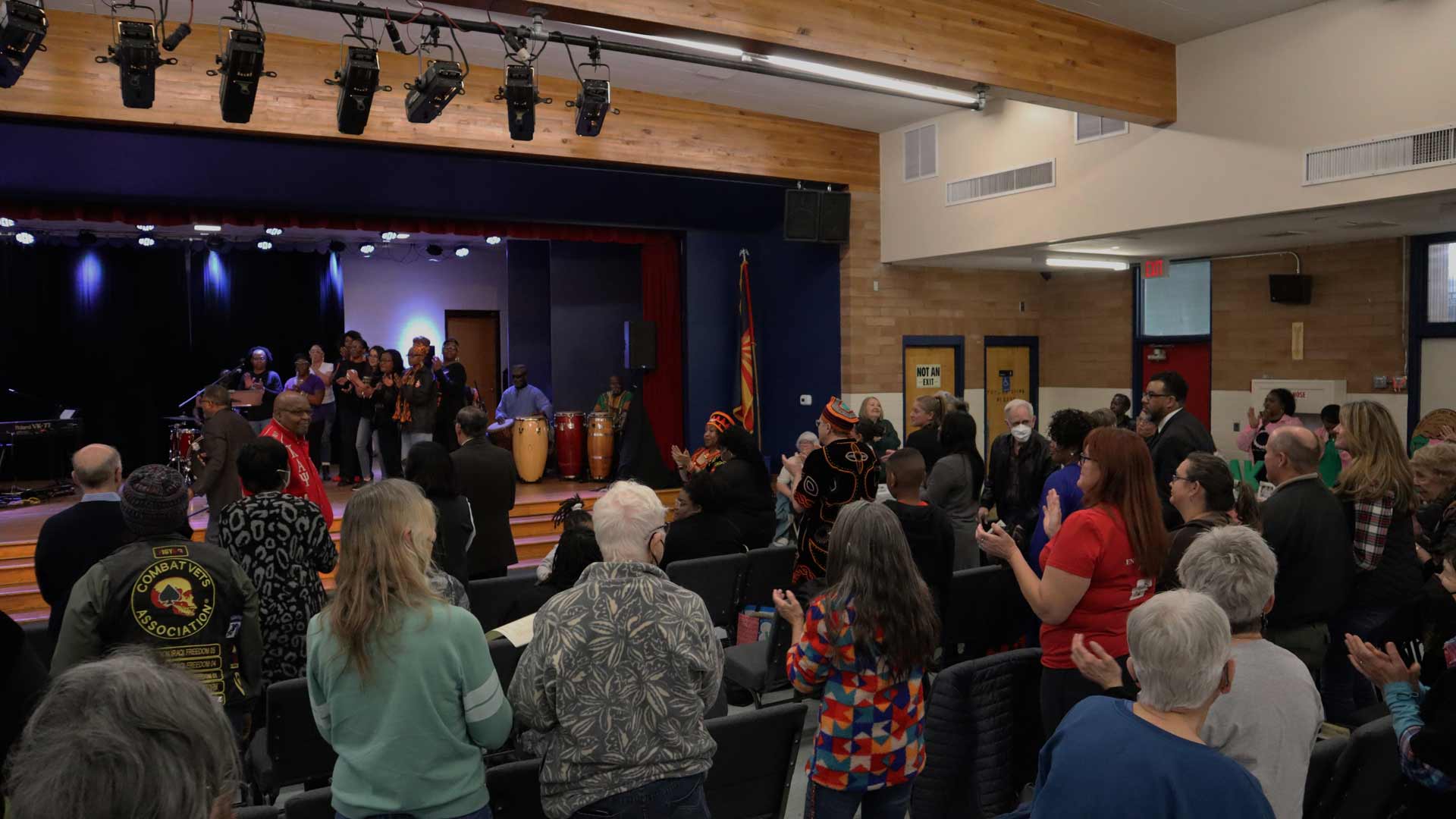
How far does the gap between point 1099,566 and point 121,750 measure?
Answer: 255 centimetres

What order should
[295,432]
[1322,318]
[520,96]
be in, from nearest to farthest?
1. [295,432]
2. [520,96]
3. [1322,318]

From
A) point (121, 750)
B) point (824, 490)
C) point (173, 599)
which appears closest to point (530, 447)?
point (824, 490)

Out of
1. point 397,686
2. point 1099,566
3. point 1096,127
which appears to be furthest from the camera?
point 1096,127

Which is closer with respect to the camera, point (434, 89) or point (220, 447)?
point (220, 447)

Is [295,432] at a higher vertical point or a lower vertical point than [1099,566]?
higher

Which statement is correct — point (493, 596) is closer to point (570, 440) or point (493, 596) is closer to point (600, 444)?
point (600, 444)

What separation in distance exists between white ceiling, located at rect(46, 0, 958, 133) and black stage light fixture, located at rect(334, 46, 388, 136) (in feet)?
3.06

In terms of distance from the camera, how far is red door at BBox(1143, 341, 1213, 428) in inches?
403

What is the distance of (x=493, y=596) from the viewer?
4023 millimetres

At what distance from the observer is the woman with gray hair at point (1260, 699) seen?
2043 millimetres

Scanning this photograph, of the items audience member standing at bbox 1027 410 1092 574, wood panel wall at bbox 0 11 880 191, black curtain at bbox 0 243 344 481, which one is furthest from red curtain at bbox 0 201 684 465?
audience member standing at bbox 1027 410 1092 574

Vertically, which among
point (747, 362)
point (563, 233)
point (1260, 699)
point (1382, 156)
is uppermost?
point (563, 233)

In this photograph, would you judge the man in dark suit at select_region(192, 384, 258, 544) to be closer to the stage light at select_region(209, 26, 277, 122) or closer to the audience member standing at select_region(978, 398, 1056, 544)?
the stage light at select_region(209, 26, 277, 122)

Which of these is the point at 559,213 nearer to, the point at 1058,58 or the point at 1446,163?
the point at 1058,58
